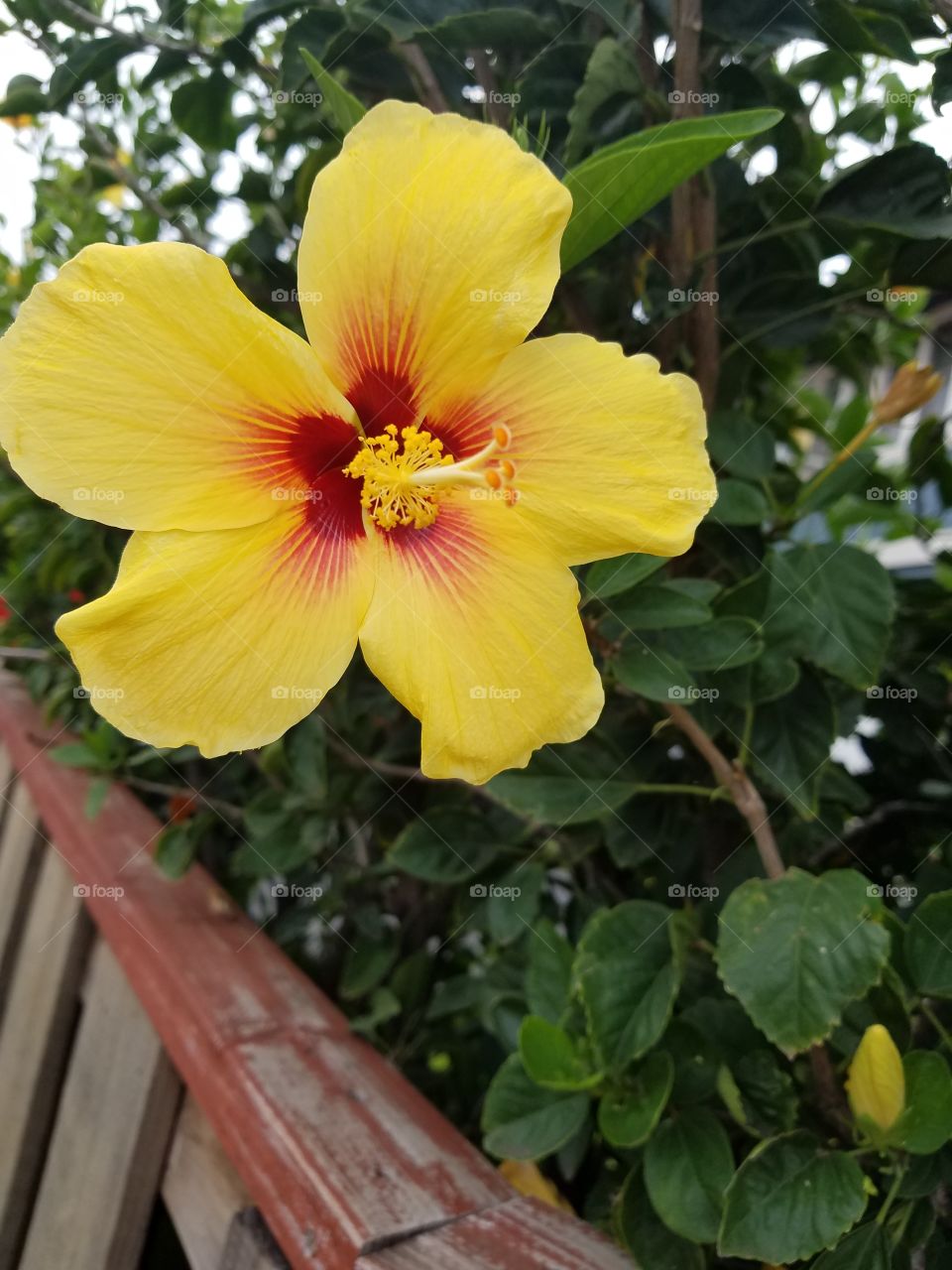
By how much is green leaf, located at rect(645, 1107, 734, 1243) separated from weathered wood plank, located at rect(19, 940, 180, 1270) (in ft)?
1.91

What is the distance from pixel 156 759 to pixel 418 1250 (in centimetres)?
91

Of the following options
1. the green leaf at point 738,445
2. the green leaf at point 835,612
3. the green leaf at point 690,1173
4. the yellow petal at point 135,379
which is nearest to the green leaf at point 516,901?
the green leaf at point 690,1173

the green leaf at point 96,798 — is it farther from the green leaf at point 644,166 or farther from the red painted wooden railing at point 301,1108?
the green leaf at point 644,166

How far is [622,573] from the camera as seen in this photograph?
74 centimetres

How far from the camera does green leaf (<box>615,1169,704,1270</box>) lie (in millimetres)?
700

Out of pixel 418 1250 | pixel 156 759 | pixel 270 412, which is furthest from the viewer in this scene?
pixel 156 759

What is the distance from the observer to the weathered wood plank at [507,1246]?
2.21 ft

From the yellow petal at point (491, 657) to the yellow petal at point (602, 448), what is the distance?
0.03 meters

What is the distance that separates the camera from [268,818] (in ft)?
3.92

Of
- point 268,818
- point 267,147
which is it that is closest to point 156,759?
point 268,818

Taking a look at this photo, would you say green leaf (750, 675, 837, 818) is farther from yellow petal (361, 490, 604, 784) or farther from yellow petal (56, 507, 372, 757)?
yellow petal (56, 507, 372, 757)

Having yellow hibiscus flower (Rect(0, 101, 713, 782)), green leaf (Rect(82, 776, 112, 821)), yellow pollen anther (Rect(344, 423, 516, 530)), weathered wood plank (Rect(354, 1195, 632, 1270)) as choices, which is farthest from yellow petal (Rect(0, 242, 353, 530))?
green leaf (Rect(82, 776, 112, 821))

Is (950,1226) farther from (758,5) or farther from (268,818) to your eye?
(758,5)

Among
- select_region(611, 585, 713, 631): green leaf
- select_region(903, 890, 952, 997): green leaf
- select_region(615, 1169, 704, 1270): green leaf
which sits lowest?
select_region(615, 1169, 704, 1270): green leaf
